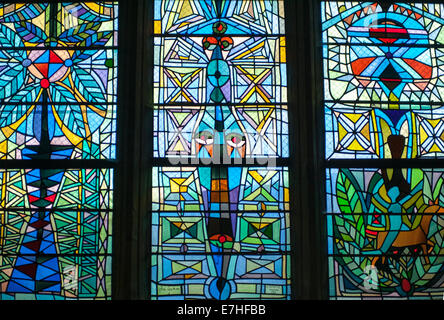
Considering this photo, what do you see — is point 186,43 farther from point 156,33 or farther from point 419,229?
point 419,229

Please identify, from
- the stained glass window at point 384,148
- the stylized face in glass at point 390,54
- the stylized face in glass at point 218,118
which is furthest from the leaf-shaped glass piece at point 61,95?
the stylized face in glass at point 390,54

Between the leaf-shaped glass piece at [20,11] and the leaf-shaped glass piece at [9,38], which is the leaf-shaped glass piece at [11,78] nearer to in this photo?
the leaf-shaped glass piece at [9,38]

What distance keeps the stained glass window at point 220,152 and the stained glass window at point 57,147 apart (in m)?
0.29

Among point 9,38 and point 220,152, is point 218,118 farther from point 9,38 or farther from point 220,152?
point 9,38

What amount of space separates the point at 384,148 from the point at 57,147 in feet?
6.10

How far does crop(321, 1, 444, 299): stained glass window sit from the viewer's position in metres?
3.55

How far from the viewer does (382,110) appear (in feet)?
12.3

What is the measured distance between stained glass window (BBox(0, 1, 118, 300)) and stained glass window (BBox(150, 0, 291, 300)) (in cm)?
29

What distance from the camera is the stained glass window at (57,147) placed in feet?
11.6

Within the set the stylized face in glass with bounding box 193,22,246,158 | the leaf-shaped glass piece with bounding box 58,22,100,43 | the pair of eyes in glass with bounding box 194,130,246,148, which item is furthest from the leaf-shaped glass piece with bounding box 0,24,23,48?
the pair of eyes in glass with bounding box 194,130,246,148

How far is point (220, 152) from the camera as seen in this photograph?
3.68 metres

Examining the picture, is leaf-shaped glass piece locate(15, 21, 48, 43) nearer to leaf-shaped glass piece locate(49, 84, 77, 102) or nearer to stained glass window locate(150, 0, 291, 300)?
leaf-shaped glass piece locate(49, 84, 77, 102)

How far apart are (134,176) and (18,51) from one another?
3.51 feet
